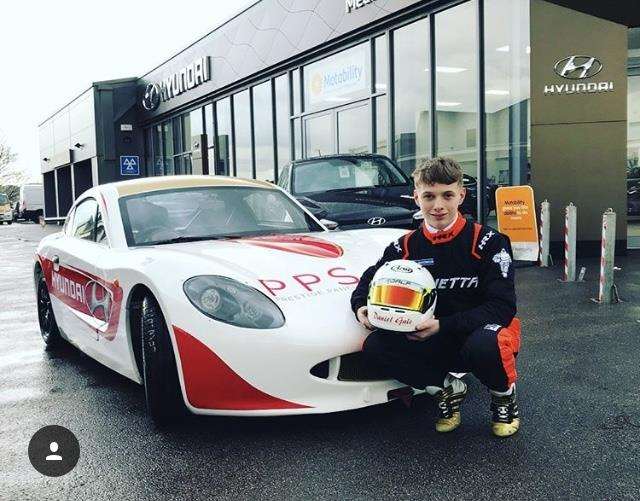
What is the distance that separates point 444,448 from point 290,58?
51.0ft

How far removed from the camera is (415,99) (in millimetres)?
13602

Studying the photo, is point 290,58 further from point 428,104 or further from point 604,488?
point 604,488

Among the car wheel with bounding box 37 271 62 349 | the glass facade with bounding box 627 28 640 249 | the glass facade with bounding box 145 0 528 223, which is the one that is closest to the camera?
the car wheel with bounding box 37 271 62 349

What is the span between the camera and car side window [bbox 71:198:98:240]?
4.76m

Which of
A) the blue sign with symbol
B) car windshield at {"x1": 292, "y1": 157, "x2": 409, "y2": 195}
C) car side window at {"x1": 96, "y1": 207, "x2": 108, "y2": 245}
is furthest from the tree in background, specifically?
car side window at {"x1": 96, "y1": 207, "x2": 108, "y2": 245}

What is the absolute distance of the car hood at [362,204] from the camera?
8570 mm

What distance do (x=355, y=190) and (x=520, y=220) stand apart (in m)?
Result: 2.52

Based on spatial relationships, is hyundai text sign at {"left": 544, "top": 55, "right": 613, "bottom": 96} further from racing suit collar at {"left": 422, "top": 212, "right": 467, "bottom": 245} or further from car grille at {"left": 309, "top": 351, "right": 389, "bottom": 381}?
car grille at {"left": 309, "top": 351, "right": 389, "bottom": 381}

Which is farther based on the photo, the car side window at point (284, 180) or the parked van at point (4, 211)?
the parked van at point (4, 211)

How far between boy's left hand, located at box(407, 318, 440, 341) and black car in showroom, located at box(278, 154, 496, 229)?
498cm

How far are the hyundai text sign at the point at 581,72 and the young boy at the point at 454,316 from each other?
28.4ft

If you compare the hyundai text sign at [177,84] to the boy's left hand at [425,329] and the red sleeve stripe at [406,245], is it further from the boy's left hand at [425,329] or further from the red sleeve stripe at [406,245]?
the boy's left hand at [425,329]

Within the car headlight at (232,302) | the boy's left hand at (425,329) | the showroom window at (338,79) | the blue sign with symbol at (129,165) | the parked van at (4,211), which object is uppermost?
the showroom window at (338,79)

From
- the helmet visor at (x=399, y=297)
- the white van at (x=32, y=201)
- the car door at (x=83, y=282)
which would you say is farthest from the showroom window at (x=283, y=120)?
the white van at (x=32, y=201)
